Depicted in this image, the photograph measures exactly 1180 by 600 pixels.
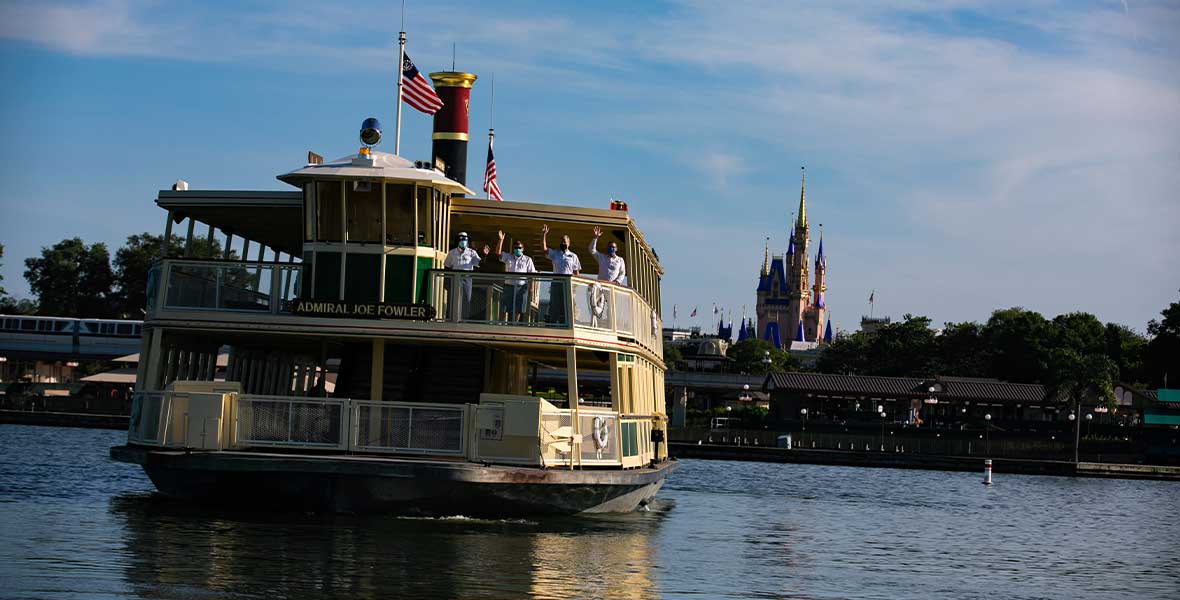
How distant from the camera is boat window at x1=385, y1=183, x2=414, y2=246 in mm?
23781

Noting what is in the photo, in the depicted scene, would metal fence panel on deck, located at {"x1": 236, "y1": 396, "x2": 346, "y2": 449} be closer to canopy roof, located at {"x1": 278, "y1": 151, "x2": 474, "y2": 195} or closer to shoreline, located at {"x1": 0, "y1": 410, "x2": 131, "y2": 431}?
Answer: canopy roof, located at {"x1": 278, "y1": 151, "x2": 474, "y2": 195}

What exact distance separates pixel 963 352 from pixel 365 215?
135673mm

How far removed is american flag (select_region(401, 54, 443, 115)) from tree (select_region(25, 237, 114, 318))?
99.7 m

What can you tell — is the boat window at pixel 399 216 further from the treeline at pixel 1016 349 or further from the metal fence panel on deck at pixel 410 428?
the treeline at pixel 1016 349

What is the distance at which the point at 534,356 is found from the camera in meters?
29.0

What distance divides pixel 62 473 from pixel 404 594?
20.5 m

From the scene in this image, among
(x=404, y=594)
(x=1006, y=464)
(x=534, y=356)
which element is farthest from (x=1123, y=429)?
(x=404, y=594)

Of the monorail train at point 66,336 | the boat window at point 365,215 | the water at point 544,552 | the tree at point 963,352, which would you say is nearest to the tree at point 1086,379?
the tree at point 963,352

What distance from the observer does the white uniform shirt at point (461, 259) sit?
79.2 feet

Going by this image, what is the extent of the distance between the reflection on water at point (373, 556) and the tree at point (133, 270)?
312ft

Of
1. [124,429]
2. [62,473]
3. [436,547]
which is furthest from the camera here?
[124,429]

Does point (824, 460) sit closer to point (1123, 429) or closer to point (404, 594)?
point (1123, 429)

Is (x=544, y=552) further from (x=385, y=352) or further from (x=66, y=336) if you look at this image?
(x=66, y=336)

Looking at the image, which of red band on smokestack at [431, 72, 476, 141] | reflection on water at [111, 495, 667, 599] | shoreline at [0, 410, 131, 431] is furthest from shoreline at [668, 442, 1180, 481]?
reflection on water at [111, 495, 667, 599]
